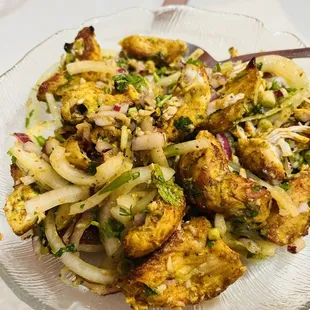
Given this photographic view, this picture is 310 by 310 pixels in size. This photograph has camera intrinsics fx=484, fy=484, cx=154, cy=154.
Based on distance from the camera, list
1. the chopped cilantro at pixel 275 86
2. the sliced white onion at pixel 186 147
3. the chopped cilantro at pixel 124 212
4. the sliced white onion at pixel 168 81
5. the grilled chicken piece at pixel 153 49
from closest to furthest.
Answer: the chopped cilantro at pixel 124 212
the sliced white onion at pixel 186 147
the chopped cilantro at pixel 275 86
the sliced white onion at pixel 168 81
the grilled chicken piece at pixel 153 49

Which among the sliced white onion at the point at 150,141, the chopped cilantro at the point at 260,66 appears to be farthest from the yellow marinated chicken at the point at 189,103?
the chopped cilantro at the point at 260,66

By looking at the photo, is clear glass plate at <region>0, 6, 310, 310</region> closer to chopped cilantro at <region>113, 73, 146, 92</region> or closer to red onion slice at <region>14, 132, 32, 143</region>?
red onion slice at <region>14, 132, 32, 143</region>

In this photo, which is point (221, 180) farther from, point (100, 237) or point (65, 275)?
point (65, 275)

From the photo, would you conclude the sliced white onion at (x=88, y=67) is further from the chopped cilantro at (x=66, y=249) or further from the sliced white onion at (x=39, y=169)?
the chopped cilantro at (x=66, y=249)

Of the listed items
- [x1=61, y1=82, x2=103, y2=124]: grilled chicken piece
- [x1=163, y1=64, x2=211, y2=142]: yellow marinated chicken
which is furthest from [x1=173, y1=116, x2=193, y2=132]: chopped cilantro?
[x1=61, y1=82, x2=103, y2=124]: grilled chicken piece

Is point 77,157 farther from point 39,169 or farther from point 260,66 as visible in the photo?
point 260,66

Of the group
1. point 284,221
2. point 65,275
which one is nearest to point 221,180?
point 284,221
